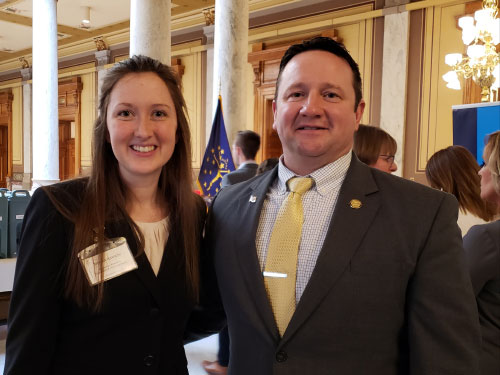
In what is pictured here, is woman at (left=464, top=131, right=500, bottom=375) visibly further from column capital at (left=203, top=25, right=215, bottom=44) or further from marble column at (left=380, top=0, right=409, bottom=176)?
column capital at (left=203, top=25, right=215, bottom=44)

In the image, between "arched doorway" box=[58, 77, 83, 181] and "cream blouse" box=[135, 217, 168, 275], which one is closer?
"cream blouse" box=[135, 217, 168, 275]

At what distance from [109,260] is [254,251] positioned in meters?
0.43

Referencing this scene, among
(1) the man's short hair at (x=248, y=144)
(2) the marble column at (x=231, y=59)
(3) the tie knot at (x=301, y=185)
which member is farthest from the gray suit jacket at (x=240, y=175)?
(3) the tie knot at (x=301, y=185)

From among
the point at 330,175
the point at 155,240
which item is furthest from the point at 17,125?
the point at 330,175

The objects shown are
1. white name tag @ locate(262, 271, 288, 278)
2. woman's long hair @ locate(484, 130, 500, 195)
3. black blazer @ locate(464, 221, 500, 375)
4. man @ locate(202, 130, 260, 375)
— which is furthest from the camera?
man @ locate(202, 130, 260, 375)

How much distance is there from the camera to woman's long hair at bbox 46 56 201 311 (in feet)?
4.24

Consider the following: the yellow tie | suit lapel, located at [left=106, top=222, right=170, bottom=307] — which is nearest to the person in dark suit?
suit lapel, located at [left=106, top=222, right=170, bottom=307]

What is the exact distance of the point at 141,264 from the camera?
53.4 inches

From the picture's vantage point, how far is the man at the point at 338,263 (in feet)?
3.53

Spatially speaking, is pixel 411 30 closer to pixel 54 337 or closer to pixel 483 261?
pixel 483 261

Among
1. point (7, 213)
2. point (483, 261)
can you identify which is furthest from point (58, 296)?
point (7, 213)

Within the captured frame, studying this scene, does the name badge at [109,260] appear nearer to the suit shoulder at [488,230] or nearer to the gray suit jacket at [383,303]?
the gray suit jacket at [383,303]

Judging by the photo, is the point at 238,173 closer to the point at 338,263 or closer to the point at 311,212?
the point at 311,212

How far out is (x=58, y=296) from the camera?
1281mm
